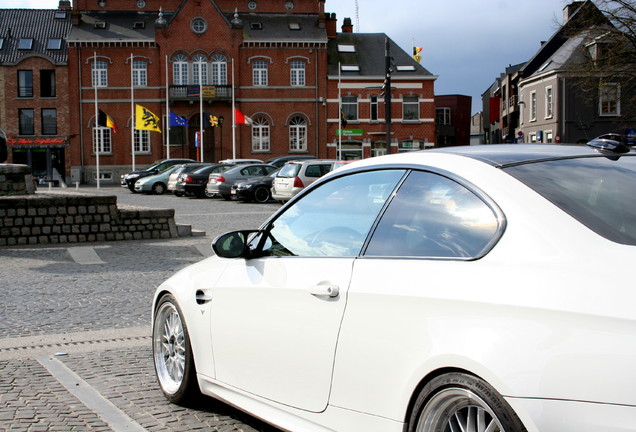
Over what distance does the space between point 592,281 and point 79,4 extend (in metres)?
65.0

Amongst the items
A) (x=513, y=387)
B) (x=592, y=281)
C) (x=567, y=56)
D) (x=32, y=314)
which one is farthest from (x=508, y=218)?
(x=567, y=56)

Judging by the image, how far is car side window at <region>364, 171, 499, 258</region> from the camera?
3.14m

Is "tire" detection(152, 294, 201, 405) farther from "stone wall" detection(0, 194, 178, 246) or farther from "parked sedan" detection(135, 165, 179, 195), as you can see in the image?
"parked sedan" detection(135, 165, 179, 195)

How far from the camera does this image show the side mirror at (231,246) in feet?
14.6

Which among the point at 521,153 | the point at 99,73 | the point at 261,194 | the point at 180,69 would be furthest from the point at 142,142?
the point at 521,153

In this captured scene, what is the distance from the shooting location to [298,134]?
6212 centimetres

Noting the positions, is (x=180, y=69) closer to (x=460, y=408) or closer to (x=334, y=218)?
(x=334, y=218)

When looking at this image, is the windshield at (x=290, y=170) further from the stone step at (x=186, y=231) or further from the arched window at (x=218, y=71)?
the arched window at (x=218, y=71)

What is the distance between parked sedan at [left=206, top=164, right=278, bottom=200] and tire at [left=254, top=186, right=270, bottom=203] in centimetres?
188

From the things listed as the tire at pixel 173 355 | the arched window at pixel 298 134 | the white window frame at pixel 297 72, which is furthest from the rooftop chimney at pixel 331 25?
the tire at pixel 173 355

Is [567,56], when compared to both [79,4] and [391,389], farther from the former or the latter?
[391,389]

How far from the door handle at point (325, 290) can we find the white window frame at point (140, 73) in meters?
59.1

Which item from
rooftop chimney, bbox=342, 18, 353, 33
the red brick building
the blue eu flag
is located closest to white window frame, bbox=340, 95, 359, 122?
the red brick building

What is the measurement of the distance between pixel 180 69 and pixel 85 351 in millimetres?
55830
